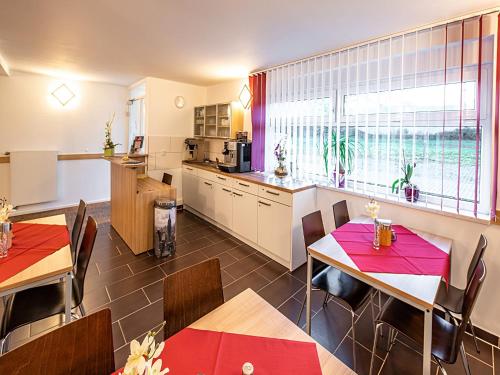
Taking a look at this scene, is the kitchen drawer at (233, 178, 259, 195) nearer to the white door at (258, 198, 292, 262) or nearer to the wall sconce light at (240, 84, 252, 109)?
the white door at (258, 198, 292, 262)

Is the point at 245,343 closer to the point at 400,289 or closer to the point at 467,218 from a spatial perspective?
the point at 400,289

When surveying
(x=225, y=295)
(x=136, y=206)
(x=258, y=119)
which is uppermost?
(x=258, y=119)

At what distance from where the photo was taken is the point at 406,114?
2.29m

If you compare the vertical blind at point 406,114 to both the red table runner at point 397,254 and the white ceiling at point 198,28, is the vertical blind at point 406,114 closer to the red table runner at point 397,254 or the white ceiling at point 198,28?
the white ceiling at point 198,28

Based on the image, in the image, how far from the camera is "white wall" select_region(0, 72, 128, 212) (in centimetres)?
421

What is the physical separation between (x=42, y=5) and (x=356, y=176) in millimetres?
3147

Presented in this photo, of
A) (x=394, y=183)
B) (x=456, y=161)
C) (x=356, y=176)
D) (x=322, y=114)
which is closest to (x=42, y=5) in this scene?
(x=322, y=114)

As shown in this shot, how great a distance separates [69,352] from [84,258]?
100 cm

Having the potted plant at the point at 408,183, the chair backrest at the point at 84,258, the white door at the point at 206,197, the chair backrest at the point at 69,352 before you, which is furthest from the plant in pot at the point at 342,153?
the chair backrest at the point at 69,352

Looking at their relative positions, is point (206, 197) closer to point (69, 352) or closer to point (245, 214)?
point (245, 214)

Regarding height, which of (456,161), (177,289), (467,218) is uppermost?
(456,161)

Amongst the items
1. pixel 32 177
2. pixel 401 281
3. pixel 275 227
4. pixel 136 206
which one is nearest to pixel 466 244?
pixel 401 281

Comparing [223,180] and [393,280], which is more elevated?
[223,180]

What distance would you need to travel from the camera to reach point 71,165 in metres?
4.86
